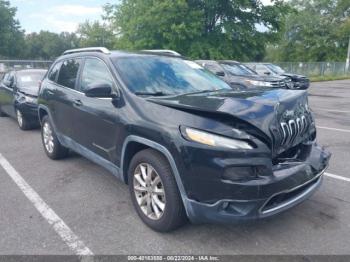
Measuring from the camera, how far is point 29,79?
8633mm

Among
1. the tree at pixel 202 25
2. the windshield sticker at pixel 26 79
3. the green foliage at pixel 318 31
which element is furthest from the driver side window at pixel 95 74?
the green foliage at pixel 318 31

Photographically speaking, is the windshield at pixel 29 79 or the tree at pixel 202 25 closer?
the windshield at pixel 29 79

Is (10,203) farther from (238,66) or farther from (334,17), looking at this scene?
(334,17)

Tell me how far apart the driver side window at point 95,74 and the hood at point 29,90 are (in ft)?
12.8

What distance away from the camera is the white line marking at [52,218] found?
305 cm

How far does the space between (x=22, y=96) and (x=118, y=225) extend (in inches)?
225

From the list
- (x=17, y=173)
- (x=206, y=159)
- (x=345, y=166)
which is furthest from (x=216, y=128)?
(x=17, y=173)

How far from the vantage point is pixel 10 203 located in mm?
3986

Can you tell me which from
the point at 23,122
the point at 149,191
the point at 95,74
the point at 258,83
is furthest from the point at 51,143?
the point at 258,83

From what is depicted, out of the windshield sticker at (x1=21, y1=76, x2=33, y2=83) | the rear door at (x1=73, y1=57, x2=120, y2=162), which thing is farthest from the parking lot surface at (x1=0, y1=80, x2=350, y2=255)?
the windshield sticker at (x1=21, y1=76, x2=33, y2=83)

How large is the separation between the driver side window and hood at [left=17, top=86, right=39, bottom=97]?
3.91 m

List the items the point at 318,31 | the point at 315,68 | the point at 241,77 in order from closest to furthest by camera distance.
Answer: the point at 241,77 < the point at 315,68 < the point at 318,31

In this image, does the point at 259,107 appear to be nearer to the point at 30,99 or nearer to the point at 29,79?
the point at 30,99

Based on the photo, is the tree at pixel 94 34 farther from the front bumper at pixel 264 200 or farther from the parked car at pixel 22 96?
the front bumper at pixel 264 200
